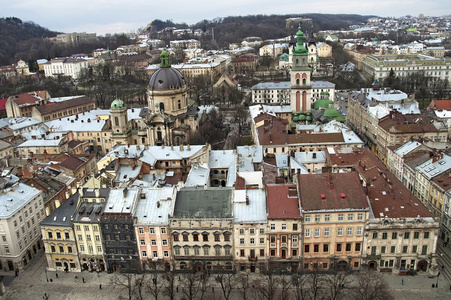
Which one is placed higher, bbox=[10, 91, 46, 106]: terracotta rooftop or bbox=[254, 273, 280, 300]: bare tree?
bbox=[10, 91, 46, 106]: terracotta rooftop

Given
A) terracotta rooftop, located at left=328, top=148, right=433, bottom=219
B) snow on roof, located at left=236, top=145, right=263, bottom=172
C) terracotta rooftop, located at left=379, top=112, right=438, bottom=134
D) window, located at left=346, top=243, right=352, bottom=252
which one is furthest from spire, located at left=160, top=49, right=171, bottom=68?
window, located at left=346, top=243, right=352, bottom=252

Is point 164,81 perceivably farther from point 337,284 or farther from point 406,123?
point 337,284

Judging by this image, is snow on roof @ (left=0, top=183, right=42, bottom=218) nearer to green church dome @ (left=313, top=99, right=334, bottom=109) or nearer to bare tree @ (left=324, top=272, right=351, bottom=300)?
bare tree @ (left=324, top=272, right=351, bottom=300)

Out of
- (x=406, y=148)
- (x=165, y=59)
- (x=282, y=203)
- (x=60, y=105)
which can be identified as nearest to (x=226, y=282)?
(x=282, y=203)

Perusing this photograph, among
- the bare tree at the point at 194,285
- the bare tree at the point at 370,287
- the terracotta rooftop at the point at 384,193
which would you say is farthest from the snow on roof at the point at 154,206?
the terracotta rooftop at the point at 384,193

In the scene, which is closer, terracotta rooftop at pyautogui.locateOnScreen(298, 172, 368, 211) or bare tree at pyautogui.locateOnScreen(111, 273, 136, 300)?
bare tree at pyautogui.locateOnScreen(111, 273, 136, 300)

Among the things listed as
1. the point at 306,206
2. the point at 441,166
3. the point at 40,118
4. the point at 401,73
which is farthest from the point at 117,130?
the point at 401,73

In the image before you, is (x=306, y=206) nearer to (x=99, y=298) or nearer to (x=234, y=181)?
(x=234, y=181)
